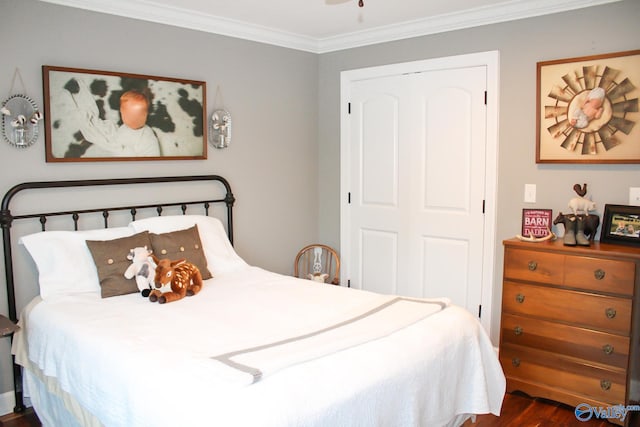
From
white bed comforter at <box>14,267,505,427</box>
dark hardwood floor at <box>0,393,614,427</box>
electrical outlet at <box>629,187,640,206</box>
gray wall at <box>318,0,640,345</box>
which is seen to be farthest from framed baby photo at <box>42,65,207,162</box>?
electrical outlet at <box>629,187,640,206</box>

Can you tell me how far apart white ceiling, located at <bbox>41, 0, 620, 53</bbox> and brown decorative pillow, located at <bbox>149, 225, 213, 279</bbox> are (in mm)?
1396

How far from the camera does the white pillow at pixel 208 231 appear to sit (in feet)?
10.9

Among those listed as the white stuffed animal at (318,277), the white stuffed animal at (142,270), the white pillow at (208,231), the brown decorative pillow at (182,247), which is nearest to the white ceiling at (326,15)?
the white pillow at (208,231)

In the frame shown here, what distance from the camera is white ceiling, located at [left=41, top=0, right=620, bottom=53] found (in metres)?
3.33

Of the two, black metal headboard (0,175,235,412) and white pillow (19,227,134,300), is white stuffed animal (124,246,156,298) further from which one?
black metal headboard (0,175,235,412)

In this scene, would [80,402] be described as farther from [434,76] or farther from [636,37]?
[636,37]

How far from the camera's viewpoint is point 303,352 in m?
2.03

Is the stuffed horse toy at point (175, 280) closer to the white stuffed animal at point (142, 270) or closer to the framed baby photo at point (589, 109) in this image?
the white stuffed animal at point (142, 270)

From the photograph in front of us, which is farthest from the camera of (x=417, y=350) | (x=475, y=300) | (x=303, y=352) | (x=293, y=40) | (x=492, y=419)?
(x=293, y=40)

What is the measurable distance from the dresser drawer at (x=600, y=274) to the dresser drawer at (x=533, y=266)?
2.0 inches

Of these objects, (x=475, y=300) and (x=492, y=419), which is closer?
(x=492, y=419)

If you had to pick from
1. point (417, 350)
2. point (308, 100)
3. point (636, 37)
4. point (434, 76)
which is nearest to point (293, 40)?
point (308, 100)

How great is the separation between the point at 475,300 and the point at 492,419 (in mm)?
990

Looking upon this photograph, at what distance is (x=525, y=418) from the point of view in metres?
2.99
